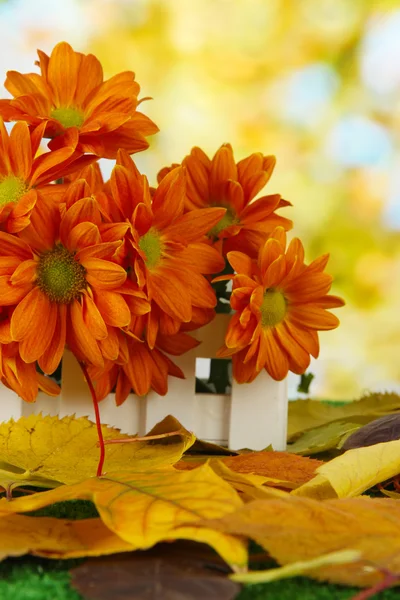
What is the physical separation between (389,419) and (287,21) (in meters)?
1.44

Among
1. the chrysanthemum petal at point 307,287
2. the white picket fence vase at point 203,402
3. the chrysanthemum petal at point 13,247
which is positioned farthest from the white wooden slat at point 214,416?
the chrysanthemum petal at point 13,247

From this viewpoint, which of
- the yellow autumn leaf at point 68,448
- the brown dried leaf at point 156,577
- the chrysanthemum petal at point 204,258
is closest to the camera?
the brown dried leaf at point 156,577

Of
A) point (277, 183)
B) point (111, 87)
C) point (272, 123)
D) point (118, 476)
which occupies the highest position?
point (272, 123)

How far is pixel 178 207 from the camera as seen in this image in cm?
51

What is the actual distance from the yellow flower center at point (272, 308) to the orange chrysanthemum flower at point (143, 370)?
6 cm

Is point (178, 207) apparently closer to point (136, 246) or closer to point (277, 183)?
point (136, 246)

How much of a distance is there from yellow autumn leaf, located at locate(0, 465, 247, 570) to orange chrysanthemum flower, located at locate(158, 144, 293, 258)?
0.88 feet

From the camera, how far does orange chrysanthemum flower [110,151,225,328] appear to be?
49 cm

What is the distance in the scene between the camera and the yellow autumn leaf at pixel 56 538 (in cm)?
29

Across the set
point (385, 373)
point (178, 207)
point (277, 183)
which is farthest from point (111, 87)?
point (385, 373)

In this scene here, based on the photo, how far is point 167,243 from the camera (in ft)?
1.73

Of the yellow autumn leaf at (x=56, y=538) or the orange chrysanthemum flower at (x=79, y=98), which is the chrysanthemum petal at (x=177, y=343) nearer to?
the orange chrysanthemum flower at (x=79, y=98)

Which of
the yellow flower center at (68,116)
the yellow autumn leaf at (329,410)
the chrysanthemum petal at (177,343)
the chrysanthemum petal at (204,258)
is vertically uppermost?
the yellow flower center at (68,116)

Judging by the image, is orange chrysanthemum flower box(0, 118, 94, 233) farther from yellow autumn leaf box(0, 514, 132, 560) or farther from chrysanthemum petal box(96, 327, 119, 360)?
yellow autumn leaf box(0, 514, 132, 560)
